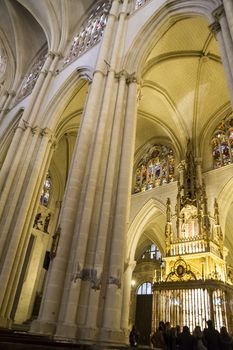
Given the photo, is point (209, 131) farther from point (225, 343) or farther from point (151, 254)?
point (225, 343)

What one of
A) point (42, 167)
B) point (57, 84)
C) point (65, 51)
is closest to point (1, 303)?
point (42, 167)

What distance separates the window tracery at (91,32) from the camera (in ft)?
43.4

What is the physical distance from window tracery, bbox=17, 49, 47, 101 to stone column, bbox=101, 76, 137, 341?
9.84 metres

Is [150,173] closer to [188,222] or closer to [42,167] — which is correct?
[188,222]

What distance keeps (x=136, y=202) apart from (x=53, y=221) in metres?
5.72

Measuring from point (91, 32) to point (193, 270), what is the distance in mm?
12153

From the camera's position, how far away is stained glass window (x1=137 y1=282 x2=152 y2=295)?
761 inches

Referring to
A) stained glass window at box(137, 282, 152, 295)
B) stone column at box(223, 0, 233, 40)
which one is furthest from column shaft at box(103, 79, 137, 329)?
stained glass window at box(137, 282, 152, 295)

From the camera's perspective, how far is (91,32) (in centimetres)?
1415

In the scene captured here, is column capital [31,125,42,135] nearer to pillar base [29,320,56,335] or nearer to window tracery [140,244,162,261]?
pillar base [29,320,56,335]

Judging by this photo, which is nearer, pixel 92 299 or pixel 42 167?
pixel 92 299

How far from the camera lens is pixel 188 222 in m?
12.5

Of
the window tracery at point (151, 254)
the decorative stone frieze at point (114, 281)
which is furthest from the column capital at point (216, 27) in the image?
the window tracery at point (151, 254)

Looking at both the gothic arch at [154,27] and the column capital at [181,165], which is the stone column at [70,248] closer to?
the gothic arch at [154,27]
